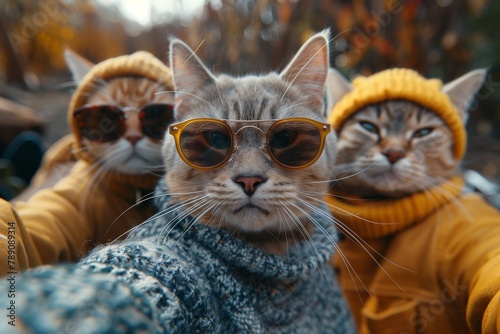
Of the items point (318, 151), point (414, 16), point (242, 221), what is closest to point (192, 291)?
point (242, 221)

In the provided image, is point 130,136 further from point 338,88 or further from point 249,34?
point 338,88

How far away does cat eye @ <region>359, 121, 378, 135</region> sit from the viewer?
960 millimetres

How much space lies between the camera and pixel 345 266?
3.16 feet

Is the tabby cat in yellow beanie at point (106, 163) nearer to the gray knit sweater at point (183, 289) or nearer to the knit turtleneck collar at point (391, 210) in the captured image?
the gray knit sweater at point (183, 289)

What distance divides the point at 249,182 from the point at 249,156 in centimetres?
4

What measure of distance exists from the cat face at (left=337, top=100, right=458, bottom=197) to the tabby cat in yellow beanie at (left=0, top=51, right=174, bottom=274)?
1.43 ft

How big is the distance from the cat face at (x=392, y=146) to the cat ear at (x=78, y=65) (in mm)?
606

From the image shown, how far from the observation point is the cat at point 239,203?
0.55 metres

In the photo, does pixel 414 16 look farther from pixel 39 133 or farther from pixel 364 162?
pixel 39 133

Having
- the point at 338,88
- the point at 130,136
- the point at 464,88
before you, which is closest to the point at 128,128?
the point at 130,136

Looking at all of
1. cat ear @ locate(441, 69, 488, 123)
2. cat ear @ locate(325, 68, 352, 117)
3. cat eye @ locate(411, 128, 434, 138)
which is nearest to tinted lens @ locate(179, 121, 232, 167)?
cat ear @ locate(325, 68, 352, 117)

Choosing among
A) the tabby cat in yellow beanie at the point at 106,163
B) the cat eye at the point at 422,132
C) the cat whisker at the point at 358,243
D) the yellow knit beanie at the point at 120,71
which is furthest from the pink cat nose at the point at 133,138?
the cat eye at the point at 422,132

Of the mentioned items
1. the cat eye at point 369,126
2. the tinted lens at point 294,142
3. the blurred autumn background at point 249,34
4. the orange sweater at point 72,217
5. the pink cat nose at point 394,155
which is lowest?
the orange sweater at point 72,217

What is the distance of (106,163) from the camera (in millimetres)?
780
